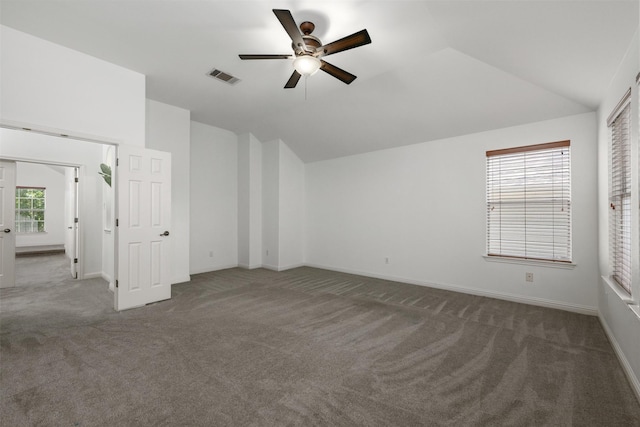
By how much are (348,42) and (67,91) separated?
3295 millimetres

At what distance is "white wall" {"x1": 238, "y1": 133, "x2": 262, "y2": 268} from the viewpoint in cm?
635

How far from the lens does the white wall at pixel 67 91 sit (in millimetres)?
2883

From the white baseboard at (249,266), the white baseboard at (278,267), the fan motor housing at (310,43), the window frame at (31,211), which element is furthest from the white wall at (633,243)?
the window frame at (31,211)

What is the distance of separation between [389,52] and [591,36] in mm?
1765

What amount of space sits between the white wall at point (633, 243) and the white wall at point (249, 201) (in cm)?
571

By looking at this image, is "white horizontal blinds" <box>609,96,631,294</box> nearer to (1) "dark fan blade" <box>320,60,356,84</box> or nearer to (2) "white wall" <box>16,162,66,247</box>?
(1) "dark fan blade" <box>320,60,356,84</box>

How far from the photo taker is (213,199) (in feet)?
20.2

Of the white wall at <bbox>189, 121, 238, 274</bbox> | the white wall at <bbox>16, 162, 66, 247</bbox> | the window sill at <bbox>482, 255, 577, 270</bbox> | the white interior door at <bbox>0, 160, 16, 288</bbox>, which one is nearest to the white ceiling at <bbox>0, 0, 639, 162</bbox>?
the white wall at <bbox>189, 121, 238, 274</bbox>

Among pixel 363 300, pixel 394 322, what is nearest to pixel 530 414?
pixel 394 322

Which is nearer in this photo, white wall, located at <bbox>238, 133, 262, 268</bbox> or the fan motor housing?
the fan motor housing

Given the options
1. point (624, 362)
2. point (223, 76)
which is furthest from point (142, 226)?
point (624, 362)

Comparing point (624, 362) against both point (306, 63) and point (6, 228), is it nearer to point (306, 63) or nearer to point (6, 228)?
point (306, 63)

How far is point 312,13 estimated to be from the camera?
258 centimetres

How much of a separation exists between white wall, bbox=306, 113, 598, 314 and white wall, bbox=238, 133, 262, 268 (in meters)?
1.21
